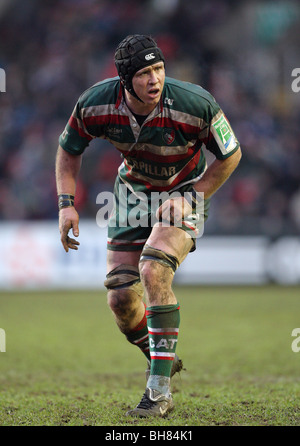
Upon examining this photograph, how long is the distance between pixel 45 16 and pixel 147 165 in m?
16.4

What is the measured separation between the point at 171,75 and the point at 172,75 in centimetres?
8

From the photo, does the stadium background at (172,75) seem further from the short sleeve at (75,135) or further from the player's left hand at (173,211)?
the player's left hand at (173,211)

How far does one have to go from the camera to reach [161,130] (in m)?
4.34

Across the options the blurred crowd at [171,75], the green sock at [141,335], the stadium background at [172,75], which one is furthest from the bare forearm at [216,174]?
the blurred crowd at [171,75]

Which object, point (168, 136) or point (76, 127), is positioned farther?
point (76, 127)

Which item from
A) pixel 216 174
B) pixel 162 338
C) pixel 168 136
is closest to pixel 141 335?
pixel 162 338

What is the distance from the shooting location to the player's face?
416 cm

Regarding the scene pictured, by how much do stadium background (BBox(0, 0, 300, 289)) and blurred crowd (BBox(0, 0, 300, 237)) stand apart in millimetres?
31

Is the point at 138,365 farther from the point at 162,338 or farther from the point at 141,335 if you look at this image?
the point at 162,338

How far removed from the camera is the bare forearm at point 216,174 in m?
4.44

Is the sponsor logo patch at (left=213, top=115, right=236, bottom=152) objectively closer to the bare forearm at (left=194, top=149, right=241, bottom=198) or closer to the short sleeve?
the bare forearm at (left=194, top=149, right=241, bottom=198)

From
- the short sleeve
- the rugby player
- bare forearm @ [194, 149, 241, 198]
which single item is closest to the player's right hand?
the rugby player

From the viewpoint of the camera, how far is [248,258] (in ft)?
46.3
